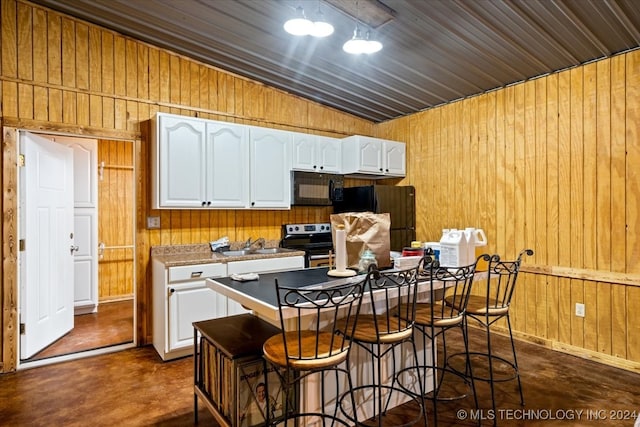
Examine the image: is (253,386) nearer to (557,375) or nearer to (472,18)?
(557,375)

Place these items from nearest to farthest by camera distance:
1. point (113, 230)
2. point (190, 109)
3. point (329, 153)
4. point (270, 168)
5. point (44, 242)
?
point (44, 242)
point (190, 109)
point (270, 168)
point (329, 153)
point (113, 230)

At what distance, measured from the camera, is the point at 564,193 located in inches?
131

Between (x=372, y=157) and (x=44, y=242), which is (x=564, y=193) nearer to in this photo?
(x=372, y=157)

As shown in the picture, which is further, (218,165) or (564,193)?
A: (218,165)

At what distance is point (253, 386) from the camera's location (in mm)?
1876

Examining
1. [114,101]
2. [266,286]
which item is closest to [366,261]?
[266,286]

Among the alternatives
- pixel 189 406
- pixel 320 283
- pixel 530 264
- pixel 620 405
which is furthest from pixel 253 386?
pixel 530 264

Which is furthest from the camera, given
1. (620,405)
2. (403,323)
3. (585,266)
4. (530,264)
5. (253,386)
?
(530,264)

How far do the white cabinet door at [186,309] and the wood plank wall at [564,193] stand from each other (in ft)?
9.35

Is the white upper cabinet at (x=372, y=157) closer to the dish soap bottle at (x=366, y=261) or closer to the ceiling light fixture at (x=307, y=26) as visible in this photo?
the ceiling light fixture at (x=307, y=26)

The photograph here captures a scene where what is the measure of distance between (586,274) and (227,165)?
3428 millimetres

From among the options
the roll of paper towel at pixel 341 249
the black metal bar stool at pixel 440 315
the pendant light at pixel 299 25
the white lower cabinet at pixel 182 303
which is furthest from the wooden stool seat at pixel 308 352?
the pendant light at pixel 299 25

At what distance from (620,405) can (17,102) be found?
4984 millimetres

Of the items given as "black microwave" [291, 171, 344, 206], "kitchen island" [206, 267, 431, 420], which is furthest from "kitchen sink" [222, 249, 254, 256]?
"kitchen island" [206, 267, 431, 420]
